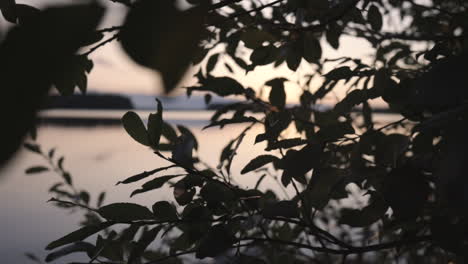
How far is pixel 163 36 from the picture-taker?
0.63 feet

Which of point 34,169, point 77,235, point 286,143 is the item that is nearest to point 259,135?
point 286,143

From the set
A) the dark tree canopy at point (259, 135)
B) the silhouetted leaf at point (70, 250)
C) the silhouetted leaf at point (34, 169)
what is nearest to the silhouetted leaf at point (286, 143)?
the dark tree canopy at point (259, 135)

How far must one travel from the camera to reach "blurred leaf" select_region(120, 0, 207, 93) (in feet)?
0.58

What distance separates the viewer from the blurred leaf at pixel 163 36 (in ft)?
0.58

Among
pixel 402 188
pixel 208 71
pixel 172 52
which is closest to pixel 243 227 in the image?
pixel 402 188

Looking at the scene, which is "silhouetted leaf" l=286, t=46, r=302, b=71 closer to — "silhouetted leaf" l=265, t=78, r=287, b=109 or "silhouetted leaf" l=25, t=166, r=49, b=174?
"silhouetted leaf" l=265, t=78, r=287, b=109

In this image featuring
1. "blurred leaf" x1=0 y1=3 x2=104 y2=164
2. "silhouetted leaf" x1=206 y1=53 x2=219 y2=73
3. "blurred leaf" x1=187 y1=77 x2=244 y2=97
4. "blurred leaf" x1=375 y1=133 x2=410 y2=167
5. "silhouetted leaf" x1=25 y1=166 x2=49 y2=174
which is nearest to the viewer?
"blurred leaf" x1=0 y1=3 x2=104 y2=164

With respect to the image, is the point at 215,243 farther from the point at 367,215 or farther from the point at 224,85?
the point at 224,85

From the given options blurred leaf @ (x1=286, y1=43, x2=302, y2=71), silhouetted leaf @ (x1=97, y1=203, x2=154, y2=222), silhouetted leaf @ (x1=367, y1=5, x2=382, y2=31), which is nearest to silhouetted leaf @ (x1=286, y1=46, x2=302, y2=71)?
blurred leaf @ (x1=286, y1=43, x2=302, y2=71)

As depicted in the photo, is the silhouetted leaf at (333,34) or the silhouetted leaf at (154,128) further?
the silhouetted leaf at (333,34)

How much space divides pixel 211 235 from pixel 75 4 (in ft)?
1.81

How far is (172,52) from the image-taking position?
0.61 feet

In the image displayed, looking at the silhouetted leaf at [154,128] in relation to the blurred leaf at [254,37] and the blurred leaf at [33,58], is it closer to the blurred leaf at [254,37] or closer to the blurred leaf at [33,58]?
the blurred leaf at [254,37]

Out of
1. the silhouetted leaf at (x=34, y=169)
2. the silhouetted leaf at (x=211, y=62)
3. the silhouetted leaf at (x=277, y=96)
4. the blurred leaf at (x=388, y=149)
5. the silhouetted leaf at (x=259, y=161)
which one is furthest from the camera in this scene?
the silhouetted leaf at (x=34, y=169)
